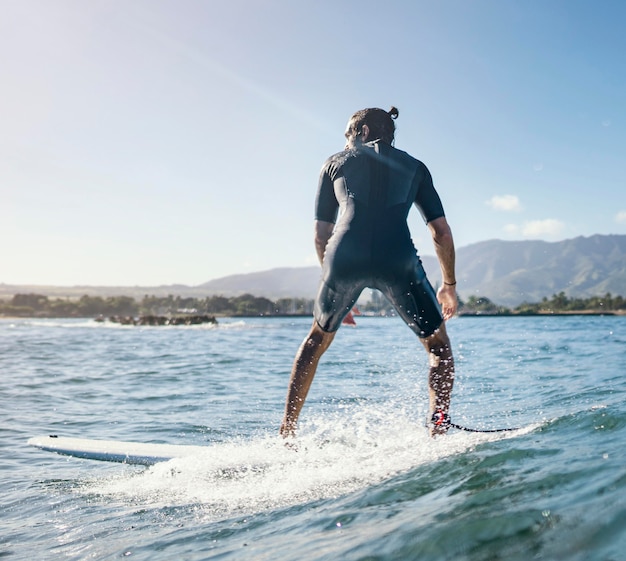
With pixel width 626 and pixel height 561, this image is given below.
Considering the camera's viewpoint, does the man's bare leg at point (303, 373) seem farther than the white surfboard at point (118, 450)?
No

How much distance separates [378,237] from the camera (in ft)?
15.2

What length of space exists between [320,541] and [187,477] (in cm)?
230

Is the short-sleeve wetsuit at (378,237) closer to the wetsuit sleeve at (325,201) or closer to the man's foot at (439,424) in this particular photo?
the wetsuit sleeve at (325,201)

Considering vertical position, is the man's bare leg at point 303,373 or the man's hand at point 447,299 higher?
the man's hand at point 447,299

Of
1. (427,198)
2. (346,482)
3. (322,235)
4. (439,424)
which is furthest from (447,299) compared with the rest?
(346,482)

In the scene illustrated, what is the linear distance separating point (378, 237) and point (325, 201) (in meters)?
0.72

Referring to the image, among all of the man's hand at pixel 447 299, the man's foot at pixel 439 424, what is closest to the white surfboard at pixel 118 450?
the man's foot at pixel 439 424

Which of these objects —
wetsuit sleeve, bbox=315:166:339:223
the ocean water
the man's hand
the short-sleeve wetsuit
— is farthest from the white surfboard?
the man's hand

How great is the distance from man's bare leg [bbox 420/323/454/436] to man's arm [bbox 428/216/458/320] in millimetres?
Answer: 254

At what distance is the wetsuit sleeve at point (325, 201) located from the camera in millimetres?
5055

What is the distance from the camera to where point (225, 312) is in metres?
186

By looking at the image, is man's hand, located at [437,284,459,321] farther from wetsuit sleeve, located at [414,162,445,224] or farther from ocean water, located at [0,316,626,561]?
ocean water, located at [0,316,626,561]

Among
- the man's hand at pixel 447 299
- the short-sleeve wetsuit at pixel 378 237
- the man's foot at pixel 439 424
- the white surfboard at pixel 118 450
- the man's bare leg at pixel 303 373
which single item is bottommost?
the white surfboard at pixel 118 450

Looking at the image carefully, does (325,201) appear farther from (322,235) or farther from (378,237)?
(378,237)
